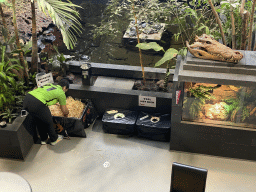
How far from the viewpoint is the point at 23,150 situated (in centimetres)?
446

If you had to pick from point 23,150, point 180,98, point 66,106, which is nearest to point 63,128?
point 66,106

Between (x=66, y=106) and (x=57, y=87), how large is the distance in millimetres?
432

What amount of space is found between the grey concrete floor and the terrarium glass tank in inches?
26.0

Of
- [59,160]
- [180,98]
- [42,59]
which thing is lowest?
[59,160]

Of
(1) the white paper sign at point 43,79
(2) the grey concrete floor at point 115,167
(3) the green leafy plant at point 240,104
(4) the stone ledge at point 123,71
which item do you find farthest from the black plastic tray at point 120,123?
(3) the green leafy plant at point 240,104

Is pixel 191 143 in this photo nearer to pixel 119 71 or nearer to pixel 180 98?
pixel 180 98

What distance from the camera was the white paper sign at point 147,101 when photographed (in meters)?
4.81

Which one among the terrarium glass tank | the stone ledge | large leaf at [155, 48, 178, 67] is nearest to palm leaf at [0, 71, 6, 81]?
the stone ledge

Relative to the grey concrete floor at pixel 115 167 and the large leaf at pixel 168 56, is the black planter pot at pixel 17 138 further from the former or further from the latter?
the large leaf at pixel 168 56

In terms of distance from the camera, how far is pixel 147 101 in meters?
4.85

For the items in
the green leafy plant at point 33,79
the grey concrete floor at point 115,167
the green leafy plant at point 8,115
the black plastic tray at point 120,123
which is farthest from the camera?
the green leafy plant at point 33,79

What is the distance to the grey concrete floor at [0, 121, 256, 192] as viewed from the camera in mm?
4066

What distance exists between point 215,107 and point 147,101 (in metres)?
1.17

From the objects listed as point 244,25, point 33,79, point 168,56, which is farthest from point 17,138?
point 244,25
